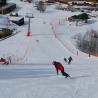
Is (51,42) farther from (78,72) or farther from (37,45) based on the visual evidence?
(78,72)

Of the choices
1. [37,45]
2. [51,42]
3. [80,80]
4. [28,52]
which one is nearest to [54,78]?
[80,80]

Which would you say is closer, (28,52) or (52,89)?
(52,89)

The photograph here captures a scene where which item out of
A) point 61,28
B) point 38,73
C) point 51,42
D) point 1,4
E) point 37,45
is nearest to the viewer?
point 38,73

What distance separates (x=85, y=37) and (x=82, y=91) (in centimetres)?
3695

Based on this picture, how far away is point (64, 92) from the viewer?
13914mm

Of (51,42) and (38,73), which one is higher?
(38,73)

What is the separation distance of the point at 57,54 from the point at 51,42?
295 inches

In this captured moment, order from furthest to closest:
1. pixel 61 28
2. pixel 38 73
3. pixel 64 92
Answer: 1. pixel 61 28
2. pixel 38 73
3. pixel 64 92

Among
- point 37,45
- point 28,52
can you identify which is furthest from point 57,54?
point 37,45

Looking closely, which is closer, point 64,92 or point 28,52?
point 64,92

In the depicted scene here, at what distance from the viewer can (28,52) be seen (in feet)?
106

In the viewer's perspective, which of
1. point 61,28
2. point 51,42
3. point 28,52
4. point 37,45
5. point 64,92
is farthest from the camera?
point 61,28

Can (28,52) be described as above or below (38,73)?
below

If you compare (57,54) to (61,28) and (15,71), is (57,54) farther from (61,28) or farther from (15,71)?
(61,28)
